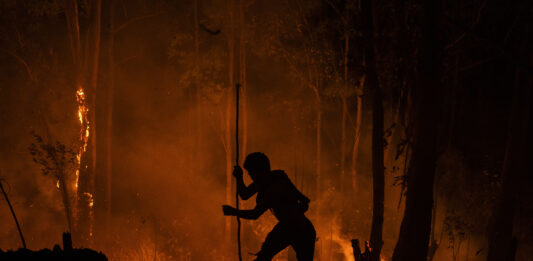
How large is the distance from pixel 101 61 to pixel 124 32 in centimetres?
165

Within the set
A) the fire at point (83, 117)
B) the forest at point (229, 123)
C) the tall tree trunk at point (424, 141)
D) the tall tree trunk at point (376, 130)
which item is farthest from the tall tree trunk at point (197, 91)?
the tall tree trunk at point (424, 141)

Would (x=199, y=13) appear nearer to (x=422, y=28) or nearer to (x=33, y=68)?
(x=33, y=68)

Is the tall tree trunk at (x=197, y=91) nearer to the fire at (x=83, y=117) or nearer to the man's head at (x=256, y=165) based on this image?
the fire at (x=83, y=117)

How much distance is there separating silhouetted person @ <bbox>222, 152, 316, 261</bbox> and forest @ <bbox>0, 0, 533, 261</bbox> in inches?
201

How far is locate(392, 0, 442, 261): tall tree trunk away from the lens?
6652 millimetres

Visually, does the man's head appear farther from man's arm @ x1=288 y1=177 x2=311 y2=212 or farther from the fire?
the fire

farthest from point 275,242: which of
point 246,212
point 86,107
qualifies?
point 86,107

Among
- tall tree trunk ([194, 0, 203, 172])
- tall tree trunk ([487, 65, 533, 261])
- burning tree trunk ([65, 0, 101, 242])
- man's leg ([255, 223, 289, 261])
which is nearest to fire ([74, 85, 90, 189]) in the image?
burning tree trunk ([65, 0, 101, 242])

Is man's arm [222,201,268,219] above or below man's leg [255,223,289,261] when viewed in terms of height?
above

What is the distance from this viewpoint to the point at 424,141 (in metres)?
6.72

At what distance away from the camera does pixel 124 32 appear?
61.2 feet

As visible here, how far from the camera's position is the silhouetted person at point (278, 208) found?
4227mm

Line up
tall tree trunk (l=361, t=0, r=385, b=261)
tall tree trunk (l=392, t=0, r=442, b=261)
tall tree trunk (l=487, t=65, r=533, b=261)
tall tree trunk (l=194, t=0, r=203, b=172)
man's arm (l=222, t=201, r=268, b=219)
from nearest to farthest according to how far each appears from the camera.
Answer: man's arm (l=222, t=201, r=268, b=219) < tall tree trunk (l=392, t=0, r=442, b=261) < tall tree trunk (l=361, t=0, r=385, b=261) < tall tree trunk (l=487, t=65, r=533, b=261) < tall tree trunk (l=194, t=0, r=203, b=172)

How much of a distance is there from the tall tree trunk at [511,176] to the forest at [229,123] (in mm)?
35
